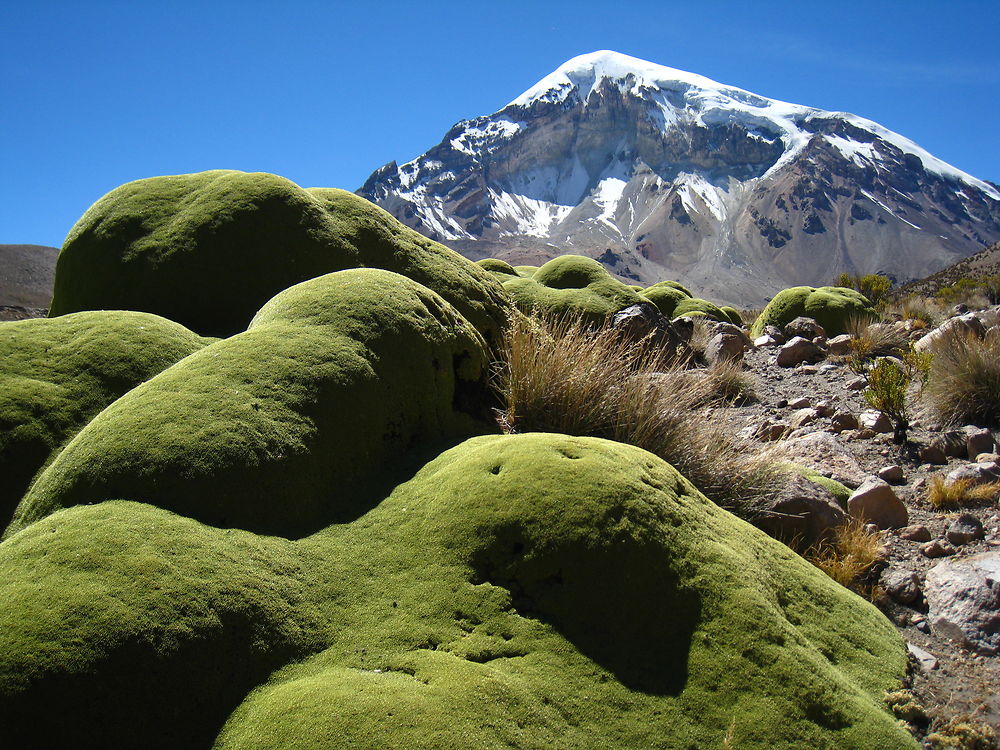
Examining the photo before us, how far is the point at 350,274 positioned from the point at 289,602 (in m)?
2.93

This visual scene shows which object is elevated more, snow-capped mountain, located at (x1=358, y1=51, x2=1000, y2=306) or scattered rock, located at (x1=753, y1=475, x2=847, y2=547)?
snow-capped mountain, located at (x1=358, y1=51, x2=1000, y2=306)

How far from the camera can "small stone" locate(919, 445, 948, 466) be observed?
25.4 feet

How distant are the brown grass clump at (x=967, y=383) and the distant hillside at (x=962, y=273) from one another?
70.3 ft

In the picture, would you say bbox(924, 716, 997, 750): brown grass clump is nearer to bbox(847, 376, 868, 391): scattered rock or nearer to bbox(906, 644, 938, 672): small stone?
bbox(906, 644, 938, 672): small stone

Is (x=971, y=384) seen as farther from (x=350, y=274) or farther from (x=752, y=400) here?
(x=350, y=274)

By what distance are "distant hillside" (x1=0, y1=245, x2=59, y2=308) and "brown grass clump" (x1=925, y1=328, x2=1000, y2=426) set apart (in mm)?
21911

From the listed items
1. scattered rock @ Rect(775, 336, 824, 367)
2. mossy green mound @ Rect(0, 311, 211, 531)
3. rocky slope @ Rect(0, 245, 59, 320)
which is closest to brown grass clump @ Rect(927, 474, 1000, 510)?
mossy green mound @ Rect(0, 311, 211, 531)

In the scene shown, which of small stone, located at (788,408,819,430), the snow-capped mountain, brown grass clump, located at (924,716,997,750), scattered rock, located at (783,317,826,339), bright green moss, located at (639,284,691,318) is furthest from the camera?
the snow-capped mountain

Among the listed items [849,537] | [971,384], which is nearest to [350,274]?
[849,537]

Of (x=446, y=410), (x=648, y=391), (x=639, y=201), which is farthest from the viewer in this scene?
(x=639, y=201)

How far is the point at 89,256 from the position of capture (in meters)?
7.33

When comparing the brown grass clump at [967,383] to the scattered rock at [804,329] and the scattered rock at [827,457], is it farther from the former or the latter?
the scattered rock at [804,329]

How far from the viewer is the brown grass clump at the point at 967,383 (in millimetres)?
8328

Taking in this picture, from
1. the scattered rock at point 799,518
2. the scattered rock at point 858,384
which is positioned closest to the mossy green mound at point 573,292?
the scattered rock at point 858,384
